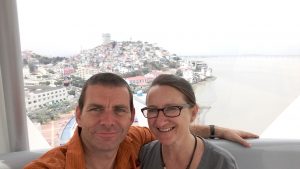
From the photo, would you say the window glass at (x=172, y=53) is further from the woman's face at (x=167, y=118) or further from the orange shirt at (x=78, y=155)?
the woman's face at (x=167, y=118)

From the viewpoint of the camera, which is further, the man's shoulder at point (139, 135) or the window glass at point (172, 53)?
the window glass at point (172, 53)

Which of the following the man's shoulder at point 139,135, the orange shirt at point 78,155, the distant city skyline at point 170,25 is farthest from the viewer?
the distant city skyline at point 170,25

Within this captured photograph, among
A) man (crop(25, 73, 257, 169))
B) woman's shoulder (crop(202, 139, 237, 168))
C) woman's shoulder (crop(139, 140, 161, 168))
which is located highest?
man (crop(25, 73, 257, 169))

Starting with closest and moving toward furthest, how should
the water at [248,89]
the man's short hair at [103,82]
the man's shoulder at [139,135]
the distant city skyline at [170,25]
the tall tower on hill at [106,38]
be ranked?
the man's short hair at [103,82], the man's shoulder at [139,135], the distant city skyline at [170,25], the tall tower on hill at [106,38], the water at [248,89]

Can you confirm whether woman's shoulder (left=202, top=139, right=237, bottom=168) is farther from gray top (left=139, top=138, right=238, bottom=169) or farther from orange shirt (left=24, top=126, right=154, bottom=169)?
orange shirt (left=24, top=126, right=154, bottom=169)

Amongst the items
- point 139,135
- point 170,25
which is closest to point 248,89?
point 170,25

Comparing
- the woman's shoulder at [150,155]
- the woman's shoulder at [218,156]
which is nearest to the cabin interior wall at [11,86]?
the woman's shoulder at [150,155]

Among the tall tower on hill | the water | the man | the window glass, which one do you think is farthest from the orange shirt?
the water
